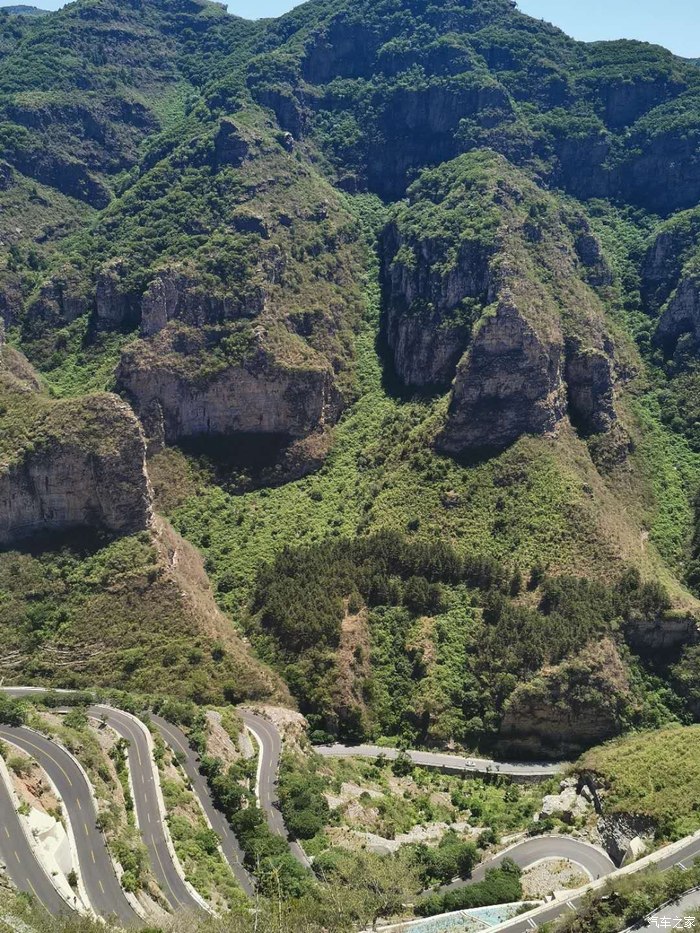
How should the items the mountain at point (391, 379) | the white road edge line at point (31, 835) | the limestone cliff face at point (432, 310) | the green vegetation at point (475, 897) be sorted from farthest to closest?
the limestone cliff face at point (432, 310) → the mountain at point (391, 379) → the green vegetation at point (475, 897) → the white road edge line at point (31, 835)

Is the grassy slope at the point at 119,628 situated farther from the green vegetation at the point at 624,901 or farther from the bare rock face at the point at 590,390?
the bare rock face at the point at 590,390

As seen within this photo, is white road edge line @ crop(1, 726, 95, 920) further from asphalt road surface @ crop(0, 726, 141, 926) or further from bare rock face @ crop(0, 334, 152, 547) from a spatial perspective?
bare rock face @ crop(0, 334, 152, 547)

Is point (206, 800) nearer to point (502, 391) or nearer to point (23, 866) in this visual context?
point (23, 866)

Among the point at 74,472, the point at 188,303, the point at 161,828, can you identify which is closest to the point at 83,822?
the point at 161,828

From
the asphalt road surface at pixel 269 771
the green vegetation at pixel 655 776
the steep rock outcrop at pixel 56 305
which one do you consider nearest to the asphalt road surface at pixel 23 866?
the asphalt road surface at pixel 269 771

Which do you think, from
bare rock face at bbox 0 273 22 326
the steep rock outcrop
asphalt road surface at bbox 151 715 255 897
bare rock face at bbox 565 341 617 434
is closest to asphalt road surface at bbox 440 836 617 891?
asphalt road surface at bbox 151 715 255 897

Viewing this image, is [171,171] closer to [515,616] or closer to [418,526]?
[418,526]

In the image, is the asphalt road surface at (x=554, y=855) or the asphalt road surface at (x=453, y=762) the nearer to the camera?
the asphalt road surface at (x=554, y=855)
